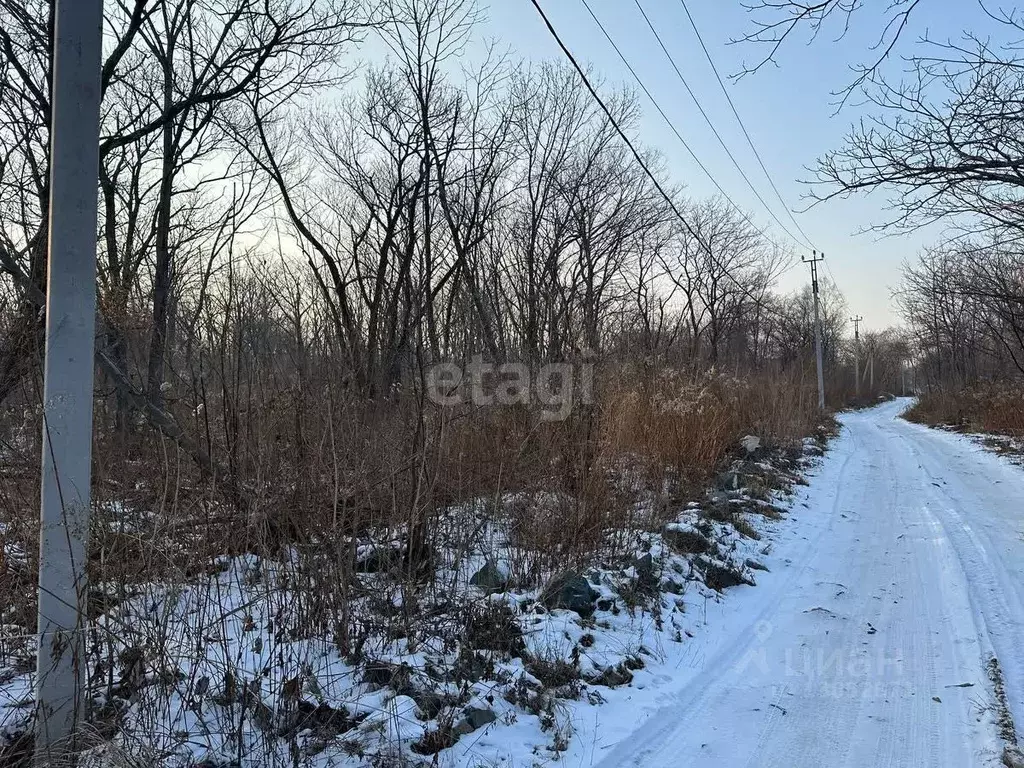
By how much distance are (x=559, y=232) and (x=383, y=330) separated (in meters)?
11.5

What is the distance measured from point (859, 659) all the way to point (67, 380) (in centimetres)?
412

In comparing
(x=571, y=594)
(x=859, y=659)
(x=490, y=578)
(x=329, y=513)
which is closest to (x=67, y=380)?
(x=329, y=513)

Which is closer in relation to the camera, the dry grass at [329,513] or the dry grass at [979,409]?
the dry grass at [329,513]

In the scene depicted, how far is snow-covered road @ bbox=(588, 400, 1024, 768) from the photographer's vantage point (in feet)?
8.90

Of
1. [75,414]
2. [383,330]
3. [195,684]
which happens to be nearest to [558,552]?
[383,330]

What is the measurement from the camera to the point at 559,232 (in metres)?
16.0

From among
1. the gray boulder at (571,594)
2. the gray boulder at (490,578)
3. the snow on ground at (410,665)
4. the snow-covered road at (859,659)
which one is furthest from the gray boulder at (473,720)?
the gray boulder at (490,578)

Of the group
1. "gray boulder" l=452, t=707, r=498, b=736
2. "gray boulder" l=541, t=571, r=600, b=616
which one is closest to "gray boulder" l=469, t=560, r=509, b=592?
"gray boulder" l=541, t=571, r=600, b=616

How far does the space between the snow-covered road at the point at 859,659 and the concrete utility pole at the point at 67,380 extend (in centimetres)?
206

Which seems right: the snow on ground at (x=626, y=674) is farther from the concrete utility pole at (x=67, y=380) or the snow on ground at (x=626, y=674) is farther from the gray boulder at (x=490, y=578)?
the concrete utility pole at (x=67, y=380)

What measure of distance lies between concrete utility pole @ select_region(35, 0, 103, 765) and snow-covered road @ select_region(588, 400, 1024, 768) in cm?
206

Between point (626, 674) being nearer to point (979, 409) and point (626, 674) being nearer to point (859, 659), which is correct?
point (859, 659)

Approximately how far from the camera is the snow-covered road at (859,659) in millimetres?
2713

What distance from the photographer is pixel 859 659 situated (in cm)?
355
